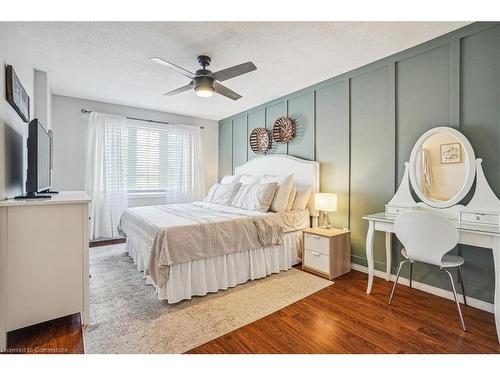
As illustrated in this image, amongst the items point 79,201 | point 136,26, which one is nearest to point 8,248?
point 79,201

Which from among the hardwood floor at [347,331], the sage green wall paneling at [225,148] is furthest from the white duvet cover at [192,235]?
the sage green wall paneling at [225,148]

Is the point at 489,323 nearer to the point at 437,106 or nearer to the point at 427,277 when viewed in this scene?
the point at 427,277

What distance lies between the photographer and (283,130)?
403cm

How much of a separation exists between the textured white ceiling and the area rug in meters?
2.34

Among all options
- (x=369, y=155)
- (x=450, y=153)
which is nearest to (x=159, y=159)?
(x=369, y=155)

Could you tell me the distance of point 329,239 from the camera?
2.82m

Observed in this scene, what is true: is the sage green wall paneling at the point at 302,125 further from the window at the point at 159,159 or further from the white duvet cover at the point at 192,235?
the window at the point at 159,159

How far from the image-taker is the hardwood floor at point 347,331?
5.38 ft

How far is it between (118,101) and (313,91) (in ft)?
10.7

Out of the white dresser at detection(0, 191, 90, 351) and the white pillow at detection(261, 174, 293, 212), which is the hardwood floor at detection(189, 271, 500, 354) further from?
the white pillow at detection(261, 174, 293, 212)

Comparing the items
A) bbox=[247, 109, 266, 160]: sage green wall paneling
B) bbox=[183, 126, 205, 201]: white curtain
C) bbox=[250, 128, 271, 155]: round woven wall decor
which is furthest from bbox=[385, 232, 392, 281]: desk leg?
bbox=[183, 126, 205, 201]: white curtain

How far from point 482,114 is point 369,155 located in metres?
1.03

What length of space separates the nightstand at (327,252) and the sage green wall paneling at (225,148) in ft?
9.26

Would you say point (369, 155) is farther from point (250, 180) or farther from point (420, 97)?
point (250, 180)
